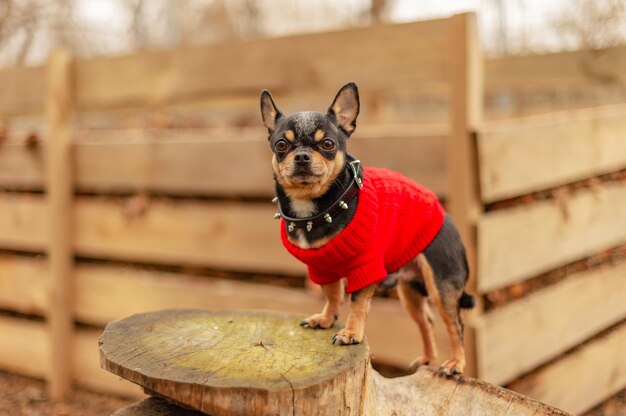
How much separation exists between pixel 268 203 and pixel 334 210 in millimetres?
1723

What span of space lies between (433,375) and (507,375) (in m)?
1.22

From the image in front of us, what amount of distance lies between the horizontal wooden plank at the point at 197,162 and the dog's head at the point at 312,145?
4.07ft

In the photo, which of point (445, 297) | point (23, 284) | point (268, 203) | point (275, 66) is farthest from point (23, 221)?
point (445, 297)

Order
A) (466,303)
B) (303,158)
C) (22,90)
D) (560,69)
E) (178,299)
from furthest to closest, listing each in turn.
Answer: (22,90) < (560,69) < (178,299) < (466,303) < (303,158)

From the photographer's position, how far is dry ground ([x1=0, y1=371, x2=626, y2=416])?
3332 mm

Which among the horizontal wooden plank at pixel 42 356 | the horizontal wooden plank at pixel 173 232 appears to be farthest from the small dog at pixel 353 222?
the horizontal wooden plank at pixel 42 356

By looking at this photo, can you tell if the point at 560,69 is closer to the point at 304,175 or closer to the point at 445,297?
the point at 445,297

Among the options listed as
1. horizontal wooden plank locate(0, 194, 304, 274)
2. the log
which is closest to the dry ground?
horizontal wooden plank locate(0, 194, 304, 274)

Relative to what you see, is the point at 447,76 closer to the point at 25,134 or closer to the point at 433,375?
the point at 433,375

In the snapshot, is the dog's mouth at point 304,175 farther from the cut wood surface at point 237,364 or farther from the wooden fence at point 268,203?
the wooden fence at point 268,203

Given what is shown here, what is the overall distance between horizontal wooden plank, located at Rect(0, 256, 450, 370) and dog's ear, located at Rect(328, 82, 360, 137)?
136 cm

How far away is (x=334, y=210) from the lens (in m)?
1.38

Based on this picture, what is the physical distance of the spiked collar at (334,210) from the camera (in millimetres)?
1365

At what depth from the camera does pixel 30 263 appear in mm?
3854
